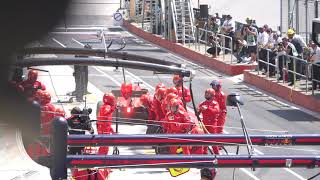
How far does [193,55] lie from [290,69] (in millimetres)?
8055

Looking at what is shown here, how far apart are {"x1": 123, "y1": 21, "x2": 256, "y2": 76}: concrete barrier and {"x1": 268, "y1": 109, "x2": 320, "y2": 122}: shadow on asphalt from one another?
537 cm

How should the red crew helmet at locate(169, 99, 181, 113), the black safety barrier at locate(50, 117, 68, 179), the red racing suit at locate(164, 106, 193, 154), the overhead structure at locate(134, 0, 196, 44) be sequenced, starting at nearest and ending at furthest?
the black safety barrier at locate(50, 117, 68, 179)
the red racing suit at locate(164, 106, 193, 154)
the red crew helmet at locate(169, 99, 181, 113)
the overhead structure at locate(134, 0, 196, 44)

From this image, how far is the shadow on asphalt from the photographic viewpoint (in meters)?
17.6

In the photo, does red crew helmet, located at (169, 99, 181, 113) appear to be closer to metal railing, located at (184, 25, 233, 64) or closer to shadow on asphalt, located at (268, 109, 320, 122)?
shadow on asphalt, located at (268, 109, 320, 122)

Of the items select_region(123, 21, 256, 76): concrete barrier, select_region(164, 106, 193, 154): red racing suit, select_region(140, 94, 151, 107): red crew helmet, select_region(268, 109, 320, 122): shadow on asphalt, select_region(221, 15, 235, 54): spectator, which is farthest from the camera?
select_region(221, 15, 235, 54): spectator

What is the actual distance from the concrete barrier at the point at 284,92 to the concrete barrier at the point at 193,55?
131cm

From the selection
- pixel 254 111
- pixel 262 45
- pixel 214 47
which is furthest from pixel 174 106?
pixel 214 47

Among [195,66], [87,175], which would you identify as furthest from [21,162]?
A: [195,66]

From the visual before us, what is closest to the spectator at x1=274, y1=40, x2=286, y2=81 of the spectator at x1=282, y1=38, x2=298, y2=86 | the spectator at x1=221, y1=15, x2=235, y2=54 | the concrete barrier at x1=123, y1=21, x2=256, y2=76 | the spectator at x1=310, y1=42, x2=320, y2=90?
the spectator at x1=282, y1=38, x2=298, y2=86

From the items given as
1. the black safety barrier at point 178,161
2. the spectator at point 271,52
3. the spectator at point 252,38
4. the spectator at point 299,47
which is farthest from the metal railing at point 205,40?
the black safety barrier at point 178,161

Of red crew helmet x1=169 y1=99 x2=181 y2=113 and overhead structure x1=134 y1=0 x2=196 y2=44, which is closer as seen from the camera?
red crew helmet x1=169 y1=99 x2=181 y2=113

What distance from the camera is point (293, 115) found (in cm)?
1806

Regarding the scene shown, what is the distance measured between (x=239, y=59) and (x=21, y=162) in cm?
1781

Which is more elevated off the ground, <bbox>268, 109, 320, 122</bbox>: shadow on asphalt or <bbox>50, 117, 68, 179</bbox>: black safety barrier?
<bbox>50, 117, 68, 179</bbox>: black safety barrier
